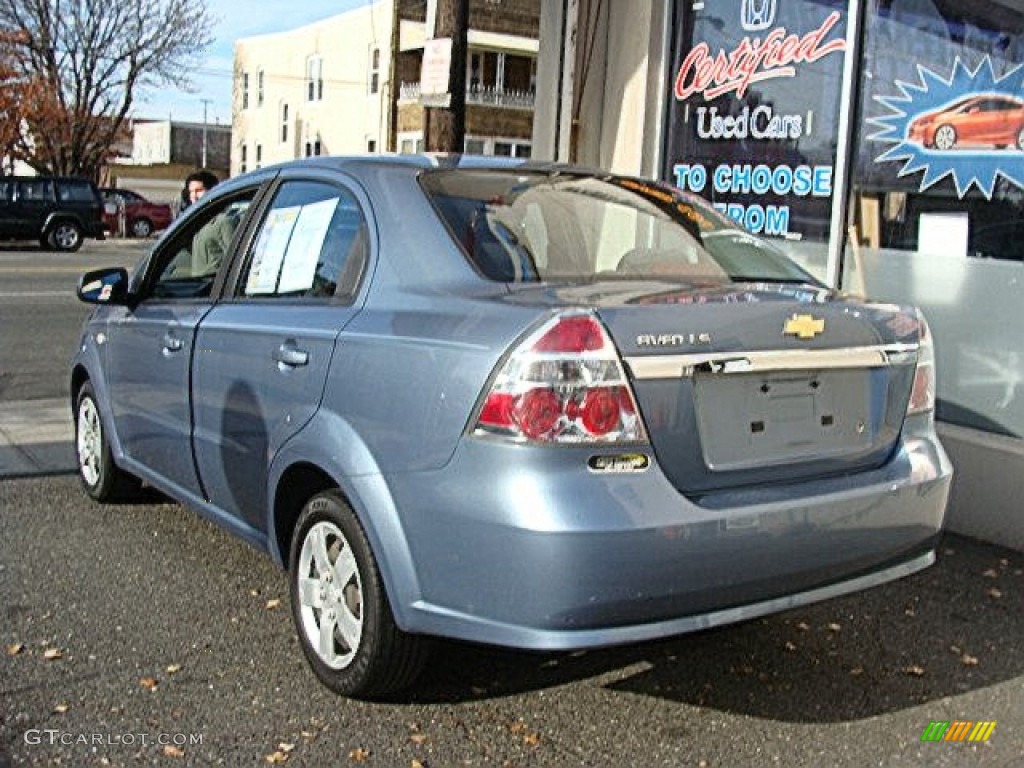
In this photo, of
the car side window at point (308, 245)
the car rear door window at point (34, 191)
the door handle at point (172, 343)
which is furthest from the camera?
the car rear door window at point (34, 191)

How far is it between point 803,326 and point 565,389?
2.55 feet

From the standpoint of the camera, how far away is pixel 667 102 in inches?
324

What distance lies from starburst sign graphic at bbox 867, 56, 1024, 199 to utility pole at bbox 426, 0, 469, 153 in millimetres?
2438

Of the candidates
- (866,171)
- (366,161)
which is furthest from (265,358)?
(866,171)

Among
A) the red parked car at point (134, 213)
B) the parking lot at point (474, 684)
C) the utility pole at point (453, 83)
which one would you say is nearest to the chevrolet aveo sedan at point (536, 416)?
the parking lot at point (474, 684)

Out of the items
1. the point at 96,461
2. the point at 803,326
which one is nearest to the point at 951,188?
the point at 803,326

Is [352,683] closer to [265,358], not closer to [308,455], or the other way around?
[308,455]

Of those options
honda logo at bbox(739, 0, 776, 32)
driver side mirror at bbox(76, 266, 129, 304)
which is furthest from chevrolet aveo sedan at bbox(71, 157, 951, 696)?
honda logo at bbox(739, 0, 776, 32)

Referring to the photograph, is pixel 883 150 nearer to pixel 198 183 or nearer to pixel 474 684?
pixel 474 684

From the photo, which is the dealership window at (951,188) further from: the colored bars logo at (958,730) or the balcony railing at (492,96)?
the balcony railing at (492,96)

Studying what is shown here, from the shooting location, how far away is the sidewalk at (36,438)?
6.23 meters

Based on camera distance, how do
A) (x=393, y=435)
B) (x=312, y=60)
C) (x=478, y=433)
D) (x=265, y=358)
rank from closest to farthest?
1. (x=478, y=433)
2. (x=393, y=435)
3. (x=265, y=358)
4. (x=312, y=60)

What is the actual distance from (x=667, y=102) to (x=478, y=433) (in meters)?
5.86

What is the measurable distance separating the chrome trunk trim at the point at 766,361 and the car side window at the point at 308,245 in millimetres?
1120
